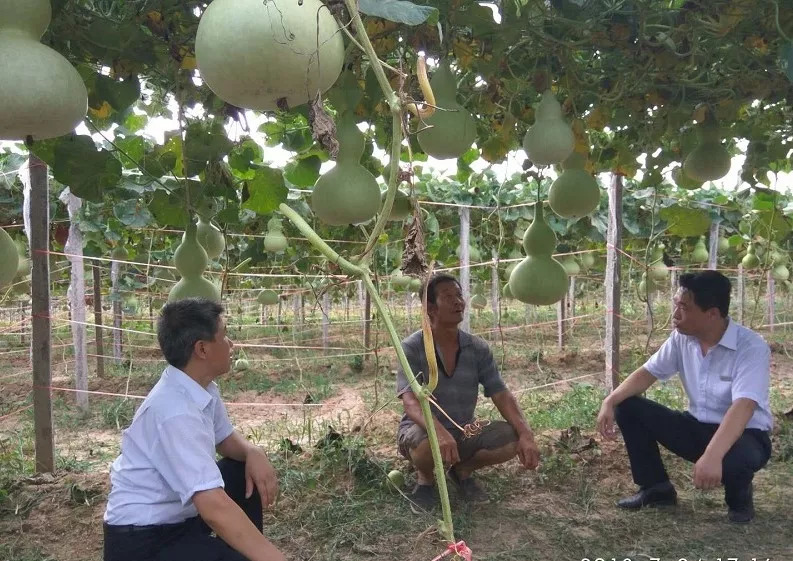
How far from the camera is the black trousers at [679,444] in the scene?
8.84 ft

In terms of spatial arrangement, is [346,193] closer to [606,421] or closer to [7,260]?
[7,260]

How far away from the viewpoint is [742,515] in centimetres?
279

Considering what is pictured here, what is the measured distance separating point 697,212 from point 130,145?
2.46m

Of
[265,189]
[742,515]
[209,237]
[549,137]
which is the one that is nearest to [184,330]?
[265,189]

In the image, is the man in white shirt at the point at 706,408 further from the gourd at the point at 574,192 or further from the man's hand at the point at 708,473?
the gourd at the point at 574,192

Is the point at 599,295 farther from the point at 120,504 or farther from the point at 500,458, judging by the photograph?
the point at 120,504

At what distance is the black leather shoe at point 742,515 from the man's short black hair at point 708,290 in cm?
77

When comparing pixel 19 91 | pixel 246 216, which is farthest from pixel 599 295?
pixel 19 91

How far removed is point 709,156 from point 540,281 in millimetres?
791

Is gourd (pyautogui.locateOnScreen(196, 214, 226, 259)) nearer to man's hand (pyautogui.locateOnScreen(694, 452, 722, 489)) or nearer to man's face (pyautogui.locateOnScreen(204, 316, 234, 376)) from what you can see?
man's face (pyautogui.locateOnScreen(204, 316, 234, 376))

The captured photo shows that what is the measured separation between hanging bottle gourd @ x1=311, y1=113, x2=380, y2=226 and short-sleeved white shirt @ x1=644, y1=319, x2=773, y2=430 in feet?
5.60

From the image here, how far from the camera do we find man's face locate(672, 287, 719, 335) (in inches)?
110

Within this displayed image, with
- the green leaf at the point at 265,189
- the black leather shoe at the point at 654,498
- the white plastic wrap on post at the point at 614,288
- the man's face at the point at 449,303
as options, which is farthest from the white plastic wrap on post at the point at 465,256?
the green leaf at the point at 265,189

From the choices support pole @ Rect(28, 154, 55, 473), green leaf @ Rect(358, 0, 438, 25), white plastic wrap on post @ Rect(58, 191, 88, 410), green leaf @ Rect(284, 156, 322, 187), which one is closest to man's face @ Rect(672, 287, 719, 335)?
green leaf @ Rect(284, 156, 322, 187)
